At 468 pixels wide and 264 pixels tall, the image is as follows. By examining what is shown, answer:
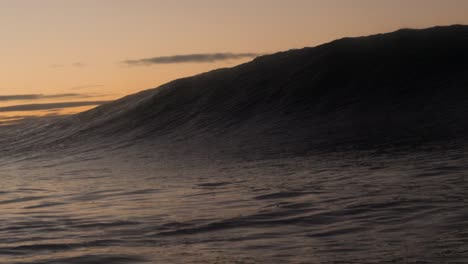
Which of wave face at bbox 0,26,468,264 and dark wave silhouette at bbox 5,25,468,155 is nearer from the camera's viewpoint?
wave face at bbox 0,26,468,264

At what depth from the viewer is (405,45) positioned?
19047mm

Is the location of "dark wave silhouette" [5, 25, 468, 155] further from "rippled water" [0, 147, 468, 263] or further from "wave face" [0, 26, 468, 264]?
"rippled water" [0, 147, 468, 263]

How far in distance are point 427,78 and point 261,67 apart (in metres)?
6.35

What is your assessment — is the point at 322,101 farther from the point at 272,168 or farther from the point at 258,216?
the point at 258,216

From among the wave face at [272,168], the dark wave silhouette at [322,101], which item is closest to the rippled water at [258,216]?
the wave face at [272,168]

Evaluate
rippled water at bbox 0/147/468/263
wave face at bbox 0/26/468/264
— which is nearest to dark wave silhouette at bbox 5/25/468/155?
wave face at bbox 0/26/468/264

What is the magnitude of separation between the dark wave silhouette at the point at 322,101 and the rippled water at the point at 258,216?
11.7 feet

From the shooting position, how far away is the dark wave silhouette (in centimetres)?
1311

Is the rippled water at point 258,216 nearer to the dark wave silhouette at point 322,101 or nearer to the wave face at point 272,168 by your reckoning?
the wave face at point 272,168

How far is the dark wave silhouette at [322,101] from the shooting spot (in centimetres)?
1311

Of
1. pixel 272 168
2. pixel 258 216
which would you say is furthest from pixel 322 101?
pixel 258 216

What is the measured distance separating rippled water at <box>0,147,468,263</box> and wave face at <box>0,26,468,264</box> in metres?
0.02

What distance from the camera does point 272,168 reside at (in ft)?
31.9

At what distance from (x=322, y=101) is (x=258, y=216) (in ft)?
36.0
